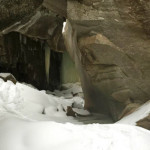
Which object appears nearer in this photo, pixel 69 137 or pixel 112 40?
pixel 69 137

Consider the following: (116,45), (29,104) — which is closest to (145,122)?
(116,45)

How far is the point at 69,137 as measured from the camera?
9.71 feet

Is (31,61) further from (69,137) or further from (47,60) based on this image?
(69,137)

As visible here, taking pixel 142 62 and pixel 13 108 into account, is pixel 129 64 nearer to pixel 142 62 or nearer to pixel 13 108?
pixel 142 62

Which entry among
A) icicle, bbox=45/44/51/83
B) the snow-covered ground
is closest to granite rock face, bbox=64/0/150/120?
the snow-covered ground

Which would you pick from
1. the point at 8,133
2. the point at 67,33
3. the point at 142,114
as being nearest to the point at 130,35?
the point at 142,114

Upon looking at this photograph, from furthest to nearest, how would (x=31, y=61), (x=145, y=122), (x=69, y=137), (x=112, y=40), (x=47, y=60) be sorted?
(x=47, y=60), (x=31, y=61), (x=112, y=40), (x=145, y=122), (x=69, y=137)

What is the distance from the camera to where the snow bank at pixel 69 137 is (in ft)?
9.30

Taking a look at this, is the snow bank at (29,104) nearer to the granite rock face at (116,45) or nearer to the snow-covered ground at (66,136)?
the granite rock face at (116,45)

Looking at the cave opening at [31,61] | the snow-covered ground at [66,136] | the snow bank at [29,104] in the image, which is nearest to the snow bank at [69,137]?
the snow-covered ground at [66,136]

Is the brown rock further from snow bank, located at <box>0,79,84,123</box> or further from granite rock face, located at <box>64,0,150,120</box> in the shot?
snow bank, located at <box>0,79,84,123</box>

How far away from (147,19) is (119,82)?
5.09ft

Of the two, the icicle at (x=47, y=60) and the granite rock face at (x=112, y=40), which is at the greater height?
the granite rock face at (x=112, y=40)

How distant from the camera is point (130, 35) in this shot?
18.9 feet
